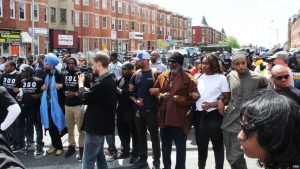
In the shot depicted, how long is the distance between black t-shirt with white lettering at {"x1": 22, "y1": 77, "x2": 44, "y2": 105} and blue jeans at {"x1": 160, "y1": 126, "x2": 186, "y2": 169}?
310cm

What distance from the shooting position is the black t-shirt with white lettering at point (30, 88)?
7.57 meters

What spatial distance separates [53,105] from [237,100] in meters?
3.90

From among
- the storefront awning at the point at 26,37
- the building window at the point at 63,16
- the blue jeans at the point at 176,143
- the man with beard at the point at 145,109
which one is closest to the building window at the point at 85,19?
the building window at the point at 63,16

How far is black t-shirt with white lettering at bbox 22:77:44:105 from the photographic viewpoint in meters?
7.57

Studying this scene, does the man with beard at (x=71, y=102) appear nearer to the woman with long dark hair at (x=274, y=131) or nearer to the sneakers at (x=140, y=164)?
the sneakers at (x=140, y=164)

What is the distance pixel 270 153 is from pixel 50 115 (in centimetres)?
638

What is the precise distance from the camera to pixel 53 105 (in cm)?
740

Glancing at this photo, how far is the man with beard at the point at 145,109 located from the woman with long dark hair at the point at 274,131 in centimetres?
451

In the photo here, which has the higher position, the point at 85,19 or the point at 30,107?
the point at 85,19

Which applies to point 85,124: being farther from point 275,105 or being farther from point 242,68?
point 275,105

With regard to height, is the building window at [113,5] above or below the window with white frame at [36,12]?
above

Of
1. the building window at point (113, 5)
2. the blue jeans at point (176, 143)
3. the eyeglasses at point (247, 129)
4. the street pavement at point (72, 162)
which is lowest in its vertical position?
the street pavement at point (72, 162)

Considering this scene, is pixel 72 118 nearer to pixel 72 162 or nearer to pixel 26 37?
pixel 72 162

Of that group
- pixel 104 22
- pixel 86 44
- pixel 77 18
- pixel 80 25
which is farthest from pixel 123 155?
pixel 104 22
